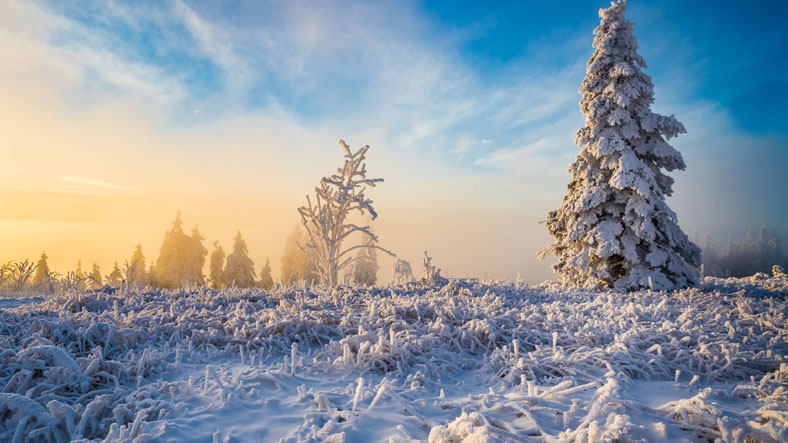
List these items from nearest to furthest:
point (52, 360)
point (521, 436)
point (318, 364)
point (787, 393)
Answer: point (521, 436)
point (787, 393)
point (52, 360)
point (318, 364)

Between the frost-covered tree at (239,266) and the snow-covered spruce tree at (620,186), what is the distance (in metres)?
29.9

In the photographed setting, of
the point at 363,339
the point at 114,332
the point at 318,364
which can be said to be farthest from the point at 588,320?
the point at 114,332

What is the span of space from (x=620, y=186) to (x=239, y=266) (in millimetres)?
32481

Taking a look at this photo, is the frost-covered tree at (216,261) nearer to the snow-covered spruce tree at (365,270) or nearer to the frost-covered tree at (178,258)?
the frost-covered tree at (178,258)

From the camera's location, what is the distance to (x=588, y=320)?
4.55m

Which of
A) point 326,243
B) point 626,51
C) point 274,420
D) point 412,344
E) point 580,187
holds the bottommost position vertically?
point 274,420

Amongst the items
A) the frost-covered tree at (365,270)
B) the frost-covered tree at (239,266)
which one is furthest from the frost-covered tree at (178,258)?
the frost-covered tree at (365,270)

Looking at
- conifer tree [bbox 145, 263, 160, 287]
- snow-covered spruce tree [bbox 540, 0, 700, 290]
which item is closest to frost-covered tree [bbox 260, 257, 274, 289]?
conifer tree [bbox 145, 263, 160, 287]

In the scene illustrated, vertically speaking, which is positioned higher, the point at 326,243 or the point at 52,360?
the point at 326,243

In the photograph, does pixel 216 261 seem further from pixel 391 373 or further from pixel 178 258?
pixel 391 373

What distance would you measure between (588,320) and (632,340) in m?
0.78

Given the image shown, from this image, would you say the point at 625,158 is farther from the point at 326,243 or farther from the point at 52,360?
the point at 52,360

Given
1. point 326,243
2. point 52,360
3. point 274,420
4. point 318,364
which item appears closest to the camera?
point 274,420

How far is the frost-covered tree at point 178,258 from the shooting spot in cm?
3203
